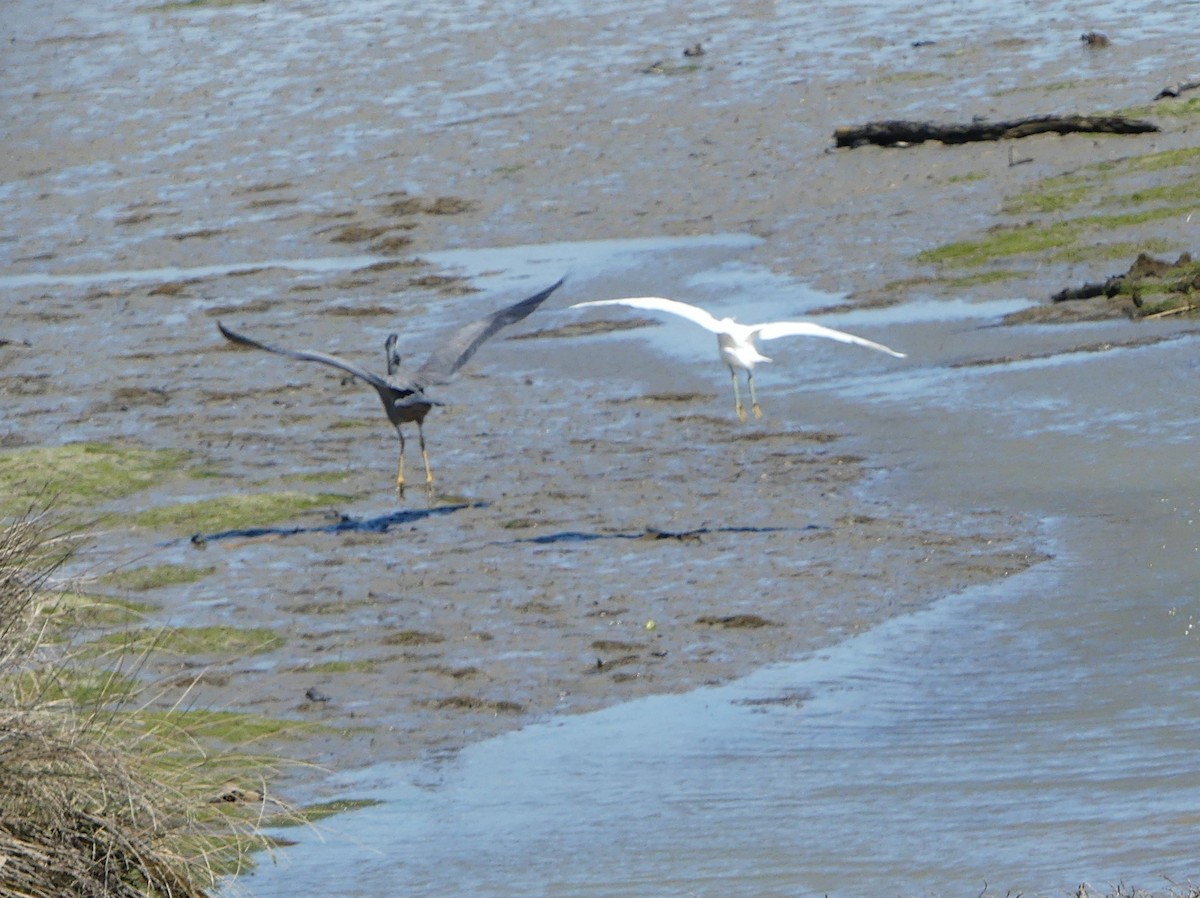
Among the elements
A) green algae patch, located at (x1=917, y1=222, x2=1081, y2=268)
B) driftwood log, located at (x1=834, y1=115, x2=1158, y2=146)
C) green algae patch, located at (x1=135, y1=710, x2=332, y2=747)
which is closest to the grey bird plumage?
green algae patch, located at (x1=135, y1=710, x2=332, y2=747)

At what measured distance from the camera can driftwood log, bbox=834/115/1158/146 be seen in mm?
16406

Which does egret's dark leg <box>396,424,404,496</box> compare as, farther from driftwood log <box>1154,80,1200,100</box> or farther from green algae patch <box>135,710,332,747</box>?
driftwood log <box>1154,80,1200,100</box>

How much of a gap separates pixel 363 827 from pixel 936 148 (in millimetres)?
11709

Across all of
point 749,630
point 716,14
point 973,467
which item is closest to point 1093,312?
point 973,467

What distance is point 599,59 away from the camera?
24109 millimetres

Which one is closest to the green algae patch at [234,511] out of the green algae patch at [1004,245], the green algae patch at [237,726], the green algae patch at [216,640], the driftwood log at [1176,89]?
the green algae patch at [216,640]

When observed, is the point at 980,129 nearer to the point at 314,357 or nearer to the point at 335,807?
the point at 314,357

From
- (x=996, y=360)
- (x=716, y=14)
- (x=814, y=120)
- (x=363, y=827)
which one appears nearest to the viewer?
(x=363, y=827)

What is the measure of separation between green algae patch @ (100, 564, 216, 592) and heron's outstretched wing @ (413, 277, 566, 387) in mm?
1680

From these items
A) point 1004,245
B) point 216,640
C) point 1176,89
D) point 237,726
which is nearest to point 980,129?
point 1176,89

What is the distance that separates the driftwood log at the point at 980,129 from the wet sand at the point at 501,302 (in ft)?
0.52

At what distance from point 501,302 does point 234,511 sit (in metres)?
4.41

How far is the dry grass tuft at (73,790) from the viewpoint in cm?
488

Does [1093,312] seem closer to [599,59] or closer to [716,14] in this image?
[599,59]
